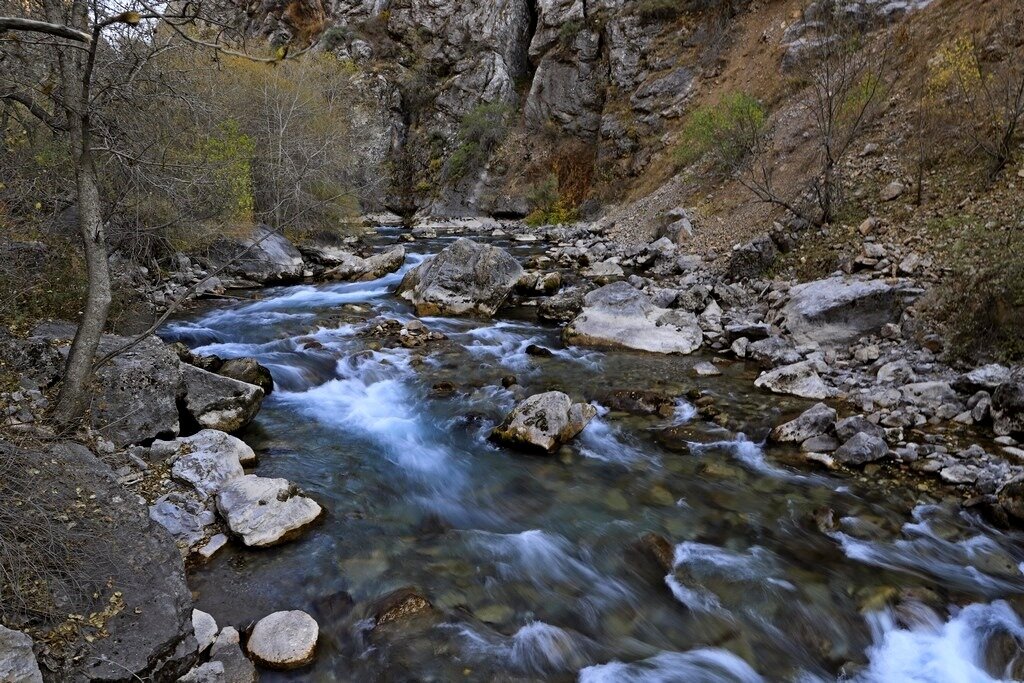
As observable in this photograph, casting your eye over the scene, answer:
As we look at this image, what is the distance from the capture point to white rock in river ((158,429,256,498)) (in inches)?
199

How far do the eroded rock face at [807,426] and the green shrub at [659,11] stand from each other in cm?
2779

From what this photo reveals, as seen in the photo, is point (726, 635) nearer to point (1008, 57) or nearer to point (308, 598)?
point (308, 598)

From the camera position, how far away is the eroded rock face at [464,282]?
12.8 metres

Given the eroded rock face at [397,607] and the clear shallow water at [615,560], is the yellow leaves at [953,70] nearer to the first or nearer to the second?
the clear shallow water at [615,560]

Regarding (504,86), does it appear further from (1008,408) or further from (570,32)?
(1008,408)

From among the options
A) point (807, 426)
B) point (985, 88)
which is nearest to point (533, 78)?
point (985, 88)

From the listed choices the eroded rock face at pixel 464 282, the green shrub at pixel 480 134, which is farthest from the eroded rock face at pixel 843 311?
the green shrub at pixel 480 134

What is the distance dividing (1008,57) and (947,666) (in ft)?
40.2

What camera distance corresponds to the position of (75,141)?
4094 millimetres

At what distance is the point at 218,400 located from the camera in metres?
6.52

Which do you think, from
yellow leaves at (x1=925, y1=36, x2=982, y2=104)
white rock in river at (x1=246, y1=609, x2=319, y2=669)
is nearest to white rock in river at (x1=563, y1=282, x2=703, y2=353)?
yellow leaves at (x1=925, y1=36, x2=982, y2=104)

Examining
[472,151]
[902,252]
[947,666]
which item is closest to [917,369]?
[902,252]

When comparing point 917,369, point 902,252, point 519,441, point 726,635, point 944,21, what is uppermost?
point 944,21

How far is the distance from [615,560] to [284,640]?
273 centimetres
